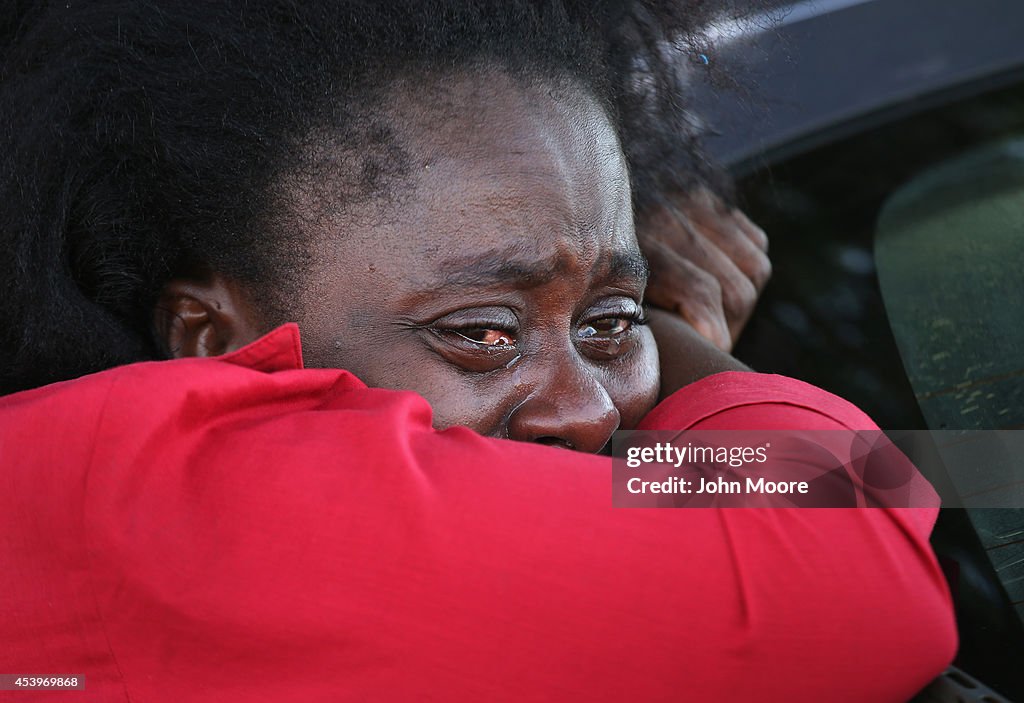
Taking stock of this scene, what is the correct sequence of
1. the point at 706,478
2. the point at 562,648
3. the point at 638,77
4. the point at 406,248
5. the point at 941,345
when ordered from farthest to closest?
the point at 638,77 → the point at 941,345 → the point at 406,248 → the point at 706,478 → the point at 562,648

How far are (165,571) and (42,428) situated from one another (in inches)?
7.8

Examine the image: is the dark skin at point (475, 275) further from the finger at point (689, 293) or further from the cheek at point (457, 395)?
the finger at point (689, 293)

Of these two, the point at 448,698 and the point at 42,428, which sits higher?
the point at 42,428

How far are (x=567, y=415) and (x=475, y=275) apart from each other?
238 mm

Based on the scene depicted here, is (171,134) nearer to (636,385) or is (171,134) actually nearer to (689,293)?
(636,385)

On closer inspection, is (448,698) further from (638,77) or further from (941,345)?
(638,77)

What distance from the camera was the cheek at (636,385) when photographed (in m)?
1.80

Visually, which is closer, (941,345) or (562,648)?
(562,648)

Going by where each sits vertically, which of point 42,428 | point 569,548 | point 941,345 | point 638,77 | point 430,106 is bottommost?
point 569,548

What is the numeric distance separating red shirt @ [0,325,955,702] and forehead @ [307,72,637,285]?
1.58 feet

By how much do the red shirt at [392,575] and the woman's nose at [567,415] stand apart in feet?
1.44

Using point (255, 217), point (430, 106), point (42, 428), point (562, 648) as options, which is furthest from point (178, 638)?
point (430, 106)

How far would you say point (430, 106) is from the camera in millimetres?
1622

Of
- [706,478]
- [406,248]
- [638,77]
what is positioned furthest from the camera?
[638,77]
